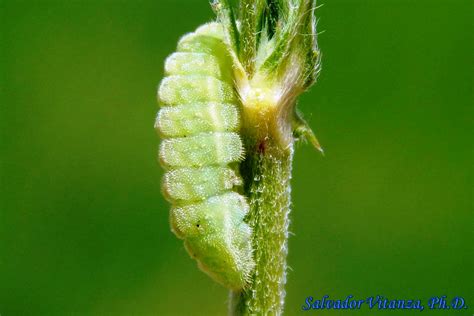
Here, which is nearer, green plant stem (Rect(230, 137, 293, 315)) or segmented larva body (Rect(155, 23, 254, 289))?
green plant stem (Rect(230, 137, 293, 315))

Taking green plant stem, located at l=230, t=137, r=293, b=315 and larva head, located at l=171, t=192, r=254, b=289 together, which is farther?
larva head, located at l=171, t=192, r=254, b=289

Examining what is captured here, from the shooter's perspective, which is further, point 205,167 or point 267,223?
point 205,167

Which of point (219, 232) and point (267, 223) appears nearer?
point (267, 223)

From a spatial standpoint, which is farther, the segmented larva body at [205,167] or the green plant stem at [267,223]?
the segmented larva body at [205,167]

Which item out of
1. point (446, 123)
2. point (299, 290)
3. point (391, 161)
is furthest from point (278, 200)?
point (446, 123)

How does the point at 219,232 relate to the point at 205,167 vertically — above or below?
below

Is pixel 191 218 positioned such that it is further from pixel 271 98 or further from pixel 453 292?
pixel 453 292
